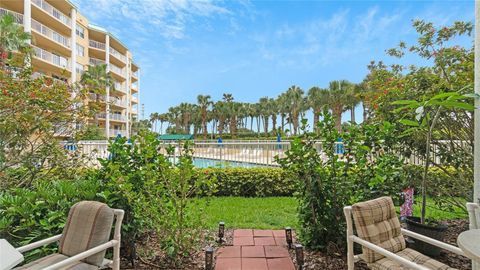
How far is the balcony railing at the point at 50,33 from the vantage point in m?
18.2

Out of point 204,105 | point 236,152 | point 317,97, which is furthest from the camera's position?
point 204,105

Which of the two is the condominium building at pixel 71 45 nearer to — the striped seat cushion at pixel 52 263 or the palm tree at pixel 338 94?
the striped seat cushion at pixel 52 263

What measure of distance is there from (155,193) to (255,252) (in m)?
1.39

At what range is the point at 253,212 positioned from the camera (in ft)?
14.8

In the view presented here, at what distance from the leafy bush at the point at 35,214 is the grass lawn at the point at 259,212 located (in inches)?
62.4

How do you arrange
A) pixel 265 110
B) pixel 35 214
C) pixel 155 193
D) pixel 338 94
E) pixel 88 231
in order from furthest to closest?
pixel 265 110, pixel 338 94, pixel 155 193, pixel 35 214, pixel 88 231

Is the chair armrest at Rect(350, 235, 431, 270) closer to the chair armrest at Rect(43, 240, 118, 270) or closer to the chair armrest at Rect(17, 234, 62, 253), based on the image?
the chair armrest at Rect(43, 240, 118, 270)

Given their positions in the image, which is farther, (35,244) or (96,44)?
(96,44)

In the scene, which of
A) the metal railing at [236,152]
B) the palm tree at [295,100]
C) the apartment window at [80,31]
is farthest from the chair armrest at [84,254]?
the palm tree at [295,100]

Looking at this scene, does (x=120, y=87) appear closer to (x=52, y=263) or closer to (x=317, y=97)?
(x=317, y=97)

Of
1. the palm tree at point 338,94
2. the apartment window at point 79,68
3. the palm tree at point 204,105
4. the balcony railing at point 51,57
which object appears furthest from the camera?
the palm tree at point 204,105

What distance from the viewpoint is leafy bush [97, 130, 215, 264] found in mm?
2525

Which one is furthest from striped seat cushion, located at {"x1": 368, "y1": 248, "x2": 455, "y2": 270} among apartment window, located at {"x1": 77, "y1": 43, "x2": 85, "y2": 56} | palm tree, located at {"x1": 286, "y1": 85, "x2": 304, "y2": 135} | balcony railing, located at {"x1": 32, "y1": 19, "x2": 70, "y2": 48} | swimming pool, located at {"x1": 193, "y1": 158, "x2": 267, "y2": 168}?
palm tree, located at {"x1": 286, "y1": 85, "x2": 304, "y2": 135}


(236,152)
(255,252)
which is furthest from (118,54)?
(255,252)
